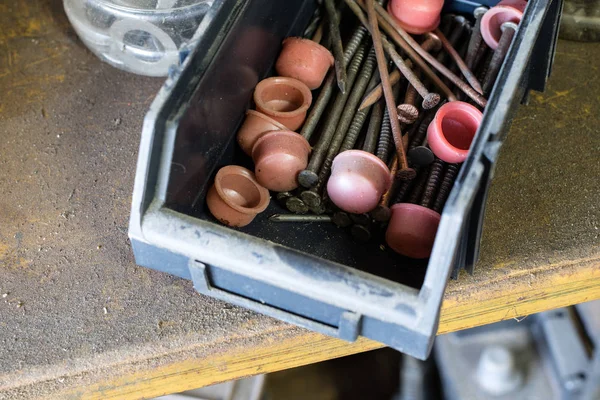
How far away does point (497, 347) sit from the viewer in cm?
133

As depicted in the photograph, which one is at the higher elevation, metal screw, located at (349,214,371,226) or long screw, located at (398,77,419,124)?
long screw, located at (398,77,419,124)

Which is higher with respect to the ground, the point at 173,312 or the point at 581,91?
the point at 581,91

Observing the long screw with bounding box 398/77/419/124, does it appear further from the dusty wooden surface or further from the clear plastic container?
the clear plastic container

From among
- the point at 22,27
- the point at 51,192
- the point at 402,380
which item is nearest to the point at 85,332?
the point at 51,192

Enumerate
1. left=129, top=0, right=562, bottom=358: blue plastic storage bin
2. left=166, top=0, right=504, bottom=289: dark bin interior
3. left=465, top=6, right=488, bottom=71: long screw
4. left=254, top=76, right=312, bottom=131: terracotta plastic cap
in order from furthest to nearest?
left=465, top=6, right=488, bottom=71: long screw < left=254, top=76, right=312, bottom=131: terracotta plastic cap < left=166, top=0, right=504, bottom=289: dark bin interior < left=129, top=0, right=562, bottom=358: blue plastic storage bin

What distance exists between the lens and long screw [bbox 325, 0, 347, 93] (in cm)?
94

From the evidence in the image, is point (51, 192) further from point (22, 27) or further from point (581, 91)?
point (581, 91)

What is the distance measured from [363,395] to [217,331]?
0.76 meters

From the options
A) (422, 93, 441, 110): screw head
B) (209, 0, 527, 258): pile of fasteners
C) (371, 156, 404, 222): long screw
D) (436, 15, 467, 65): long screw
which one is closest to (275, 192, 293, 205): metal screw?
(209, 0, 527, 258): pile of fasteners

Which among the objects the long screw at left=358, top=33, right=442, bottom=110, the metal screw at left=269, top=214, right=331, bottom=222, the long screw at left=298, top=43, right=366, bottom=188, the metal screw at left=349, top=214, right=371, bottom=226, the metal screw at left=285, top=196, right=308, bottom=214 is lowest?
the metal screw at left=269, top=214, right=331, bottom=222

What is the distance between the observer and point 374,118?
94cm

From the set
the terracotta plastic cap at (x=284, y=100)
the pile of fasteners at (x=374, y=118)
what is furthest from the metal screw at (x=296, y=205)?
the terracotta plastic cap at (x=284, y=100)

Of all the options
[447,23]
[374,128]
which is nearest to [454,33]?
[447,23]

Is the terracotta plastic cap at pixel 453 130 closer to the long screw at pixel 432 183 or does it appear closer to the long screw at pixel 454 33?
the long screw at pixel 432 183
